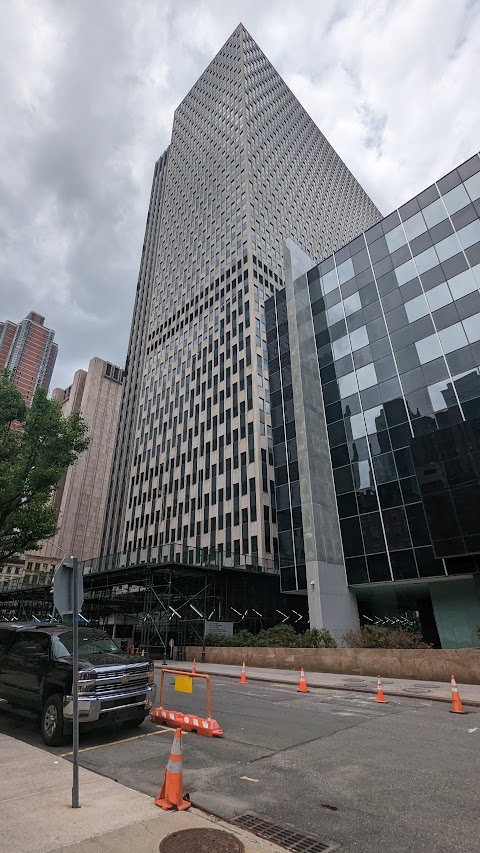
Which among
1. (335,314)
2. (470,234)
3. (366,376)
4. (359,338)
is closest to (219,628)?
(366,376)

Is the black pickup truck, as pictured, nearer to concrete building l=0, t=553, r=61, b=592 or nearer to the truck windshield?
the truck windshield

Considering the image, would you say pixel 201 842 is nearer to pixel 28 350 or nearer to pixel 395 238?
pixel 395 238

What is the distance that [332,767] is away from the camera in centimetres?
601

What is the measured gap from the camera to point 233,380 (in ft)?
173

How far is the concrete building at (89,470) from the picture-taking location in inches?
4141

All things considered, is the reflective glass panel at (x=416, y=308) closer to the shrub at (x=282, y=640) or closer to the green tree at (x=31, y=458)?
the shrub at (x=282, y=640)

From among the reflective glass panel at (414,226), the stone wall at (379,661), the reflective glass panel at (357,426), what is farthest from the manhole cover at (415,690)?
the reflective glass panel at (414,226)

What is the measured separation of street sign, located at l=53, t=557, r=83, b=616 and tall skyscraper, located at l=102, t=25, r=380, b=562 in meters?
35.3

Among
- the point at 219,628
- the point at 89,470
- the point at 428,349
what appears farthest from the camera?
the point at 89,470

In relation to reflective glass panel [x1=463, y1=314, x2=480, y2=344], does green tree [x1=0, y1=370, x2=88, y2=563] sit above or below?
below

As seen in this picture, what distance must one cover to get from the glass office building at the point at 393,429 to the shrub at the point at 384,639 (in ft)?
21.1

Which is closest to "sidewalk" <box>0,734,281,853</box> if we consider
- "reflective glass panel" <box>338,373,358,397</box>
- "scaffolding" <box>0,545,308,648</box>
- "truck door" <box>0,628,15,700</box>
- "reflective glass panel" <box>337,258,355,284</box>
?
"truck door" <box>0,628,15,700</box>

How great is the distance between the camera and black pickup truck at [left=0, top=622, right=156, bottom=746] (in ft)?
23.9

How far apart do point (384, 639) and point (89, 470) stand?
103 m
